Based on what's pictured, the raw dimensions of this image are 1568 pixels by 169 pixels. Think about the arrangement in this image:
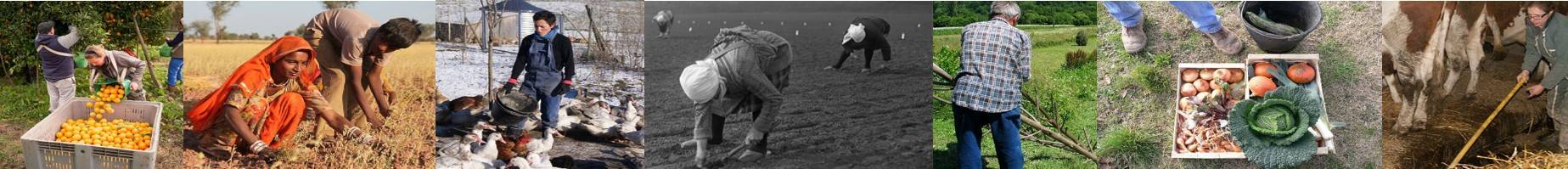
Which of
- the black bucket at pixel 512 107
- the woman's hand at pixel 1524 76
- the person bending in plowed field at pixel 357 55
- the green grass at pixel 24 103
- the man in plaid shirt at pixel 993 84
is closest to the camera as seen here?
the person bending in plowed field at pixel 357 55

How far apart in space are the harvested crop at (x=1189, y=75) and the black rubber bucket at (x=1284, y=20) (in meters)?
0.28

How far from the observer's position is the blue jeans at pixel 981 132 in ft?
20.2

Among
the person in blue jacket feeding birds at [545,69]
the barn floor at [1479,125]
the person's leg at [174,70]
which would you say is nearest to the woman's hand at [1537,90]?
the barn floor at [1479,125]

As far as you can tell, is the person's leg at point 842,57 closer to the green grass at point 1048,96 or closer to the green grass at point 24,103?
the green grass at point 1048,96

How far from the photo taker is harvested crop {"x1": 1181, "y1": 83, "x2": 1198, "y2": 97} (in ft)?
20.1

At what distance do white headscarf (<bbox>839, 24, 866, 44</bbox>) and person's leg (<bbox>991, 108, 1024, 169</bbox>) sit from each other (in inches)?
27.6

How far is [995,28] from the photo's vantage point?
6.05m

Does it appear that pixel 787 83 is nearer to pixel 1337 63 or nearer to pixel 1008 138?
pixel 1008 138

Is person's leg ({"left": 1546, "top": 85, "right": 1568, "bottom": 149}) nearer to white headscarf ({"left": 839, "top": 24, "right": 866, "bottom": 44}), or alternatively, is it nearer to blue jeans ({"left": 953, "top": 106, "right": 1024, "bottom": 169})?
blue jeans ({"left": 953, "top": 106, "right": 1024, "bottom": 169})

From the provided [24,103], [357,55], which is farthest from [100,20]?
[357,55]

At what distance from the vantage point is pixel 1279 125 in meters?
6.12

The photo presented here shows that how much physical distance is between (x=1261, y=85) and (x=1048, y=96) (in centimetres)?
91

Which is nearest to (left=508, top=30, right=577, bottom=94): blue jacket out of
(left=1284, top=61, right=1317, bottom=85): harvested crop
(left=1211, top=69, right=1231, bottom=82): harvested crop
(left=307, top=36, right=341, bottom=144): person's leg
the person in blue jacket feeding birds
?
the person in blue jacket feeding birds

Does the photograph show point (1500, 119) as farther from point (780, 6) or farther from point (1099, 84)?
point (780, 6)
